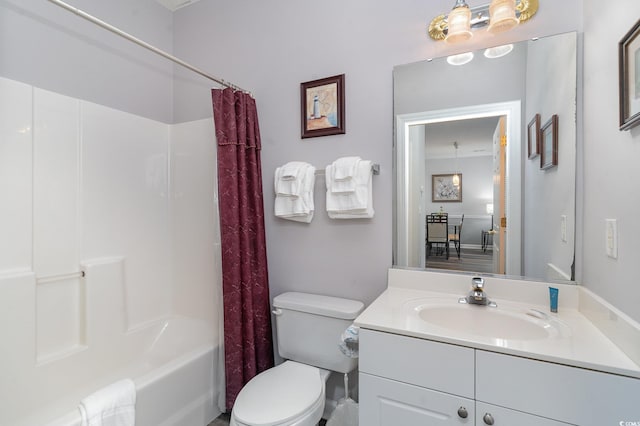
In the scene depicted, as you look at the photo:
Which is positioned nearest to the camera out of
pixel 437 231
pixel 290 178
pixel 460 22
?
pixel 460 22

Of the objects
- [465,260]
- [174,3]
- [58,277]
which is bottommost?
[58,277]

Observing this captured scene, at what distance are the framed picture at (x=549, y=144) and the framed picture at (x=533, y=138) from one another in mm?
15

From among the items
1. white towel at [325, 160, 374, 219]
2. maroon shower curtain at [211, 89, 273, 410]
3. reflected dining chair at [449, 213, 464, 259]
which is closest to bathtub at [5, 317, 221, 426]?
maroon shower curtain at [211, 89, 273, 410]

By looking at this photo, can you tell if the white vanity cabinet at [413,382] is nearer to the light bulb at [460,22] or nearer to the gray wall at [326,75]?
the gray wall at [326,75]

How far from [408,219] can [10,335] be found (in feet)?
6.53

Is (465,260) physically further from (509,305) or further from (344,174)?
(344,174)

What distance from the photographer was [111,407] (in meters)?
1.23

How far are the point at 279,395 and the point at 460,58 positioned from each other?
1796 mm

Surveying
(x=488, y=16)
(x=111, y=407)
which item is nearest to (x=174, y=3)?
(x=488, y=16)

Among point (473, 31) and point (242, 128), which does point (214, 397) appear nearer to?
point (242, 128)

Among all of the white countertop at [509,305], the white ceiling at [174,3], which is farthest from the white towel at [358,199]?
the white ceiling at [174,3]

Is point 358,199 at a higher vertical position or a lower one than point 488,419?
higher

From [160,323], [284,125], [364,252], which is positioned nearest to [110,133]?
[284,125]

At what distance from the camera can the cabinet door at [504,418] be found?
880 millimetres
